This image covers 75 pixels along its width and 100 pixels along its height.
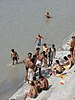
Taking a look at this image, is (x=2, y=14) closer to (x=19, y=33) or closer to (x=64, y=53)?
(x=19, y=33)

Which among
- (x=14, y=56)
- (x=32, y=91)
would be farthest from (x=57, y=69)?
(x=14, y=56)

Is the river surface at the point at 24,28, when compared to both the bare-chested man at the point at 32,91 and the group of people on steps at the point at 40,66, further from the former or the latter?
the bare-chested man at the point at 32,91

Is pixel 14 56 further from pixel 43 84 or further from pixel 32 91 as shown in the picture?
pixel 32 91

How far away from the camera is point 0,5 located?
3381 centimetres

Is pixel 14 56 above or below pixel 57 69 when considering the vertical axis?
above

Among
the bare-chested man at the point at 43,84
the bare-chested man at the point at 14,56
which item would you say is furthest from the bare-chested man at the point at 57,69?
the bare-chested man at the point at 14,56

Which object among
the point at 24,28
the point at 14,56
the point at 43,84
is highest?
the point at 24,28

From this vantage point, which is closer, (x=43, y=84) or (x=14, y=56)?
(x=43, y=84)

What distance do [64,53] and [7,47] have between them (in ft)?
14.9

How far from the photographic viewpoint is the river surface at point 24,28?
1622 centimetres

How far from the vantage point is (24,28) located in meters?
24.3

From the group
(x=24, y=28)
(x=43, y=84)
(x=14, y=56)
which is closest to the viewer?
(x=43, y=84)

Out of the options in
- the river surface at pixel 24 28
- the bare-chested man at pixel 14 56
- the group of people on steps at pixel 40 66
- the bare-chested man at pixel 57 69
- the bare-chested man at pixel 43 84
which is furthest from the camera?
the bare-chested man at pixel 14 56

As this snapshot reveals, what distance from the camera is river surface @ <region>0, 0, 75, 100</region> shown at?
1622cm
